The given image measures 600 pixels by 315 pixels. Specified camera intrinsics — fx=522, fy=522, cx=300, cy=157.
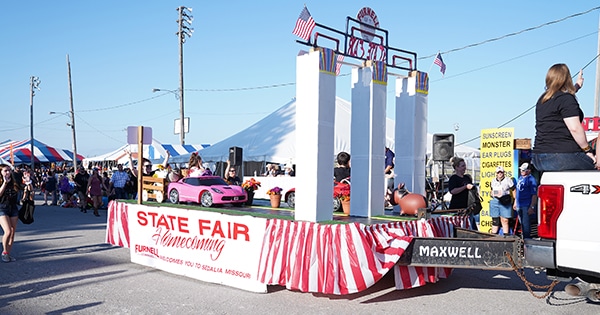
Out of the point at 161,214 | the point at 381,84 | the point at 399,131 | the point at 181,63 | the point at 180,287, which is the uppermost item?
the point at 181,63

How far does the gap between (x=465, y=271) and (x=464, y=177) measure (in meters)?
1.57

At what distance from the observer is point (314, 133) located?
6.68 metres

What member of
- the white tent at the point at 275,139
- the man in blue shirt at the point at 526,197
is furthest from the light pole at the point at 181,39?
the man in blue shirt at the point at 526,197

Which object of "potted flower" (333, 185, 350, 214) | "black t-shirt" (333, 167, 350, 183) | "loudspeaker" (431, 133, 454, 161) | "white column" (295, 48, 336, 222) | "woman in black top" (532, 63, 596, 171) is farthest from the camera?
"loudspeaker" (431, 133, 454, 161)

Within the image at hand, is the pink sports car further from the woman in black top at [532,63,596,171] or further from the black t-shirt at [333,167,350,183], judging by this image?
the woman in black top at [532,63,596,171]

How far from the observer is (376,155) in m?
7.71

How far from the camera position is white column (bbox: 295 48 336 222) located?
6664 mm

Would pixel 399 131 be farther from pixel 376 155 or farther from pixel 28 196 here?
pixel 28 196

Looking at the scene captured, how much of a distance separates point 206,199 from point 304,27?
3670 millimetres

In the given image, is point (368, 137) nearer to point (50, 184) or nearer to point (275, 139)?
point (275, 139)

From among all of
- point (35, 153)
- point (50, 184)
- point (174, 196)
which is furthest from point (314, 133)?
point (35, 153)

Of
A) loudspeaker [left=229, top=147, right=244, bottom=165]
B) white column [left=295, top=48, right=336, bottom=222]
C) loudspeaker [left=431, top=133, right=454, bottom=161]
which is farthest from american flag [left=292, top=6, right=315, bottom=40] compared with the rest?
loudspeaker [left=229, top=147, right=244, bottom=165]

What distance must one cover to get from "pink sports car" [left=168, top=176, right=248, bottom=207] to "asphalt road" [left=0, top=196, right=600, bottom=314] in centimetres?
141

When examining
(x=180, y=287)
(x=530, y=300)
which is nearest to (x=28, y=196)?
(x=180, y=287)
